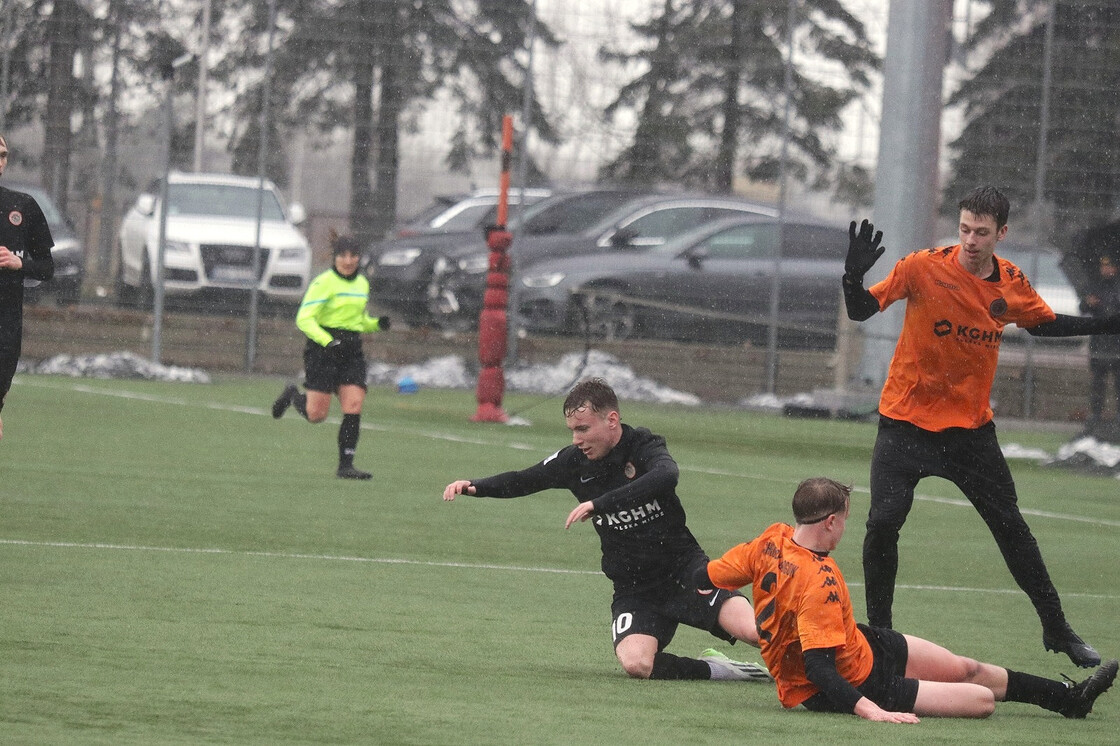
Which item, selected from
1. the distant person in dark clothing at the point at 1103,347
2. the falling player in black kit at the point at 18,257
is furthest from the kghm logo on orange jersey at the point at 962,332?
the distant person in dark clothing at the point at 1103,347

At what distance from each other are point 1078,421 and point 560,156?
22.1 feet

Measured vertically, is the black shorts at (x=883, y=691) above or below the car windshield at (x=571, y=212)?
below

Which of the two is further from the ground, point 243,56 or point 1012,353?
point 243,56

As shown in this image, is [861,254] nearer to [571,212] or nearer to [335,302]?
[335,302]

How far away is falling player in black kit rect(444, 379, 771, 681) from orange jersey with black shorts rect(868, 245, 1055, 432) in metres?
1.10

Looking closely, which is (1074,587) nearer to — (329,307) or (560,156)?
(329,307)

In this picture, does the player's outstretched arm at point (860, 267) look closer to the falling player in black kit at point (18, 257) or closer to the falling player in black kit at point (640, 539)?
the falling player in black kit at point (640, 539)

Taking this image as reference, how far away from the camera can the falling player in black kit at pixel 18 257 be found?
848cm

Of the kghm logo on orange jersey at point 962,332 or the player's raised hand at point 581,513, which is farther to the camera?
the kghm logo on orange jersey at point 962,332

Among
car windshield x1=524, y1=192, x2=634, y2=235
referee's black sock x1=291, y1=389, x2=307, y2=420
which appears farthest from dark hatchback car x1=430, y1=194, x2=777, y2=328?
referee's black sock x1=291, y1=389, x2=307, y2=420

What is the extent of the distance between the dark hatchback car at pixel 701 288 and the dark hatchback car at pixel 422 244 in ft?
2.90

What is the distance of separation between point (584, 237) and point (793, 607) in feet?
51.3

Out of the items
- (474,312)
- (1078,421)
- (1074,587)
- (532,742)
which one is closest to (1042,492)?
(1074,587)

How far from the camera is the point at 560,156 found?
2145 cm
